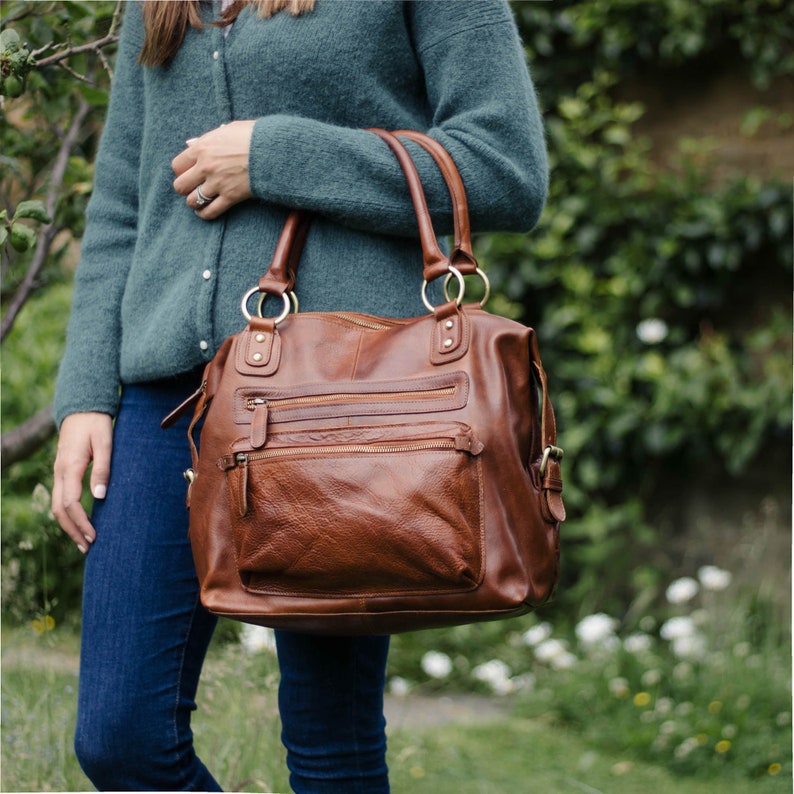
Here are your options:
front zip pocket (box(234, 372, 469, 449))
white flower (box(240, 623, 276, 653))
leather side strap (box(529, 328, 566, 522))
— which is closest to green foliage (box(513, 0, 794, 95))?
white flower (box(240, 623, 276, 653))

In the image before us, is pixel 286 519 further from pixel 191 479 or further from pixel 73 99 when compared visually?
pixel 73 99

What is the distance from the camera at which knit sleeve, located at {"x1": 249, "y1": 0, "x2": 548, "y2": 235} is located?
142cm

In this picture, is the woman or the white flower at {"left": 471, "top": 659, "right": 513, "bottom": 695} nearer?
the woman

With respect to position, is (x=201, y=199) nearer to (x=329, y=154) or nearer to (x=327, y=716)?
(x=329, y=154)

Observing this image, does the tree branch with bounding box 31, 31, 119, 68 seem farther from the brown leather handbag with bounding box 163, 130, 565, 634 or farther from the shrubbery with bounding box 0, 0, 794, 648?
the shrubbery with bounding box 0, 0, 794, 648

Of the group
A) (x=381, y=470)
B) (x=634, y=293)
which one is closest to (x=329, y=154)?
(x=381, y=470)

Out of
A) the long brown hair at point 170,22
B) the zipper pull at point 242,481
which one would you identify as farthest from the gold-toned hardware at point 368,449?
the long brown hair at point 170,22

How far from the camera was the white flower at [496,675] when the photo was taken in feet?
11.3

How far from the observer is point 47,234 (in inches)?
87.3

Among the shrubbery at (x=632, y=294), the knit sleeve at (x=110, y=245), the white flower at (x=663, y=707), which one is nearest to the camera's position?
the knit sleeve at (x=110, y=245)

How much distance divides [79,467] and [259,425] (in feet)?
1.29

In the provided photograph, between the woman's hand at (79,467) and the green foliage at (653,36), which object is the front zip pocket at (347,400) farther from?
the green foliage at (653,36)

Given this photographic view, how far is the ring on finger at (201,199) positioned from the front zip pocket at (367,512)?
41 cm

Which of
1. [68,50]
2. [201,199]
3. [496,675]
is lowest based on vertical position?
[496,675]
